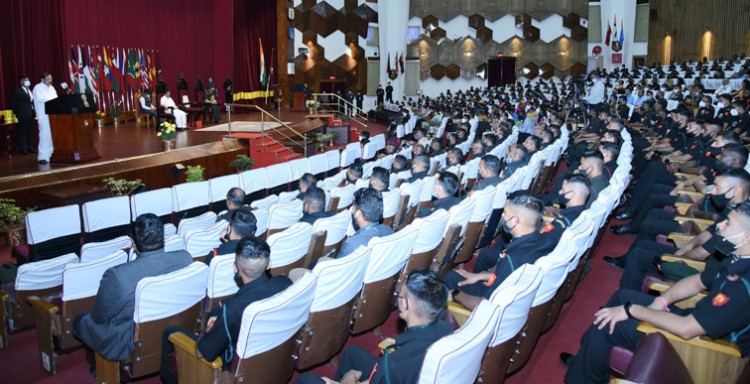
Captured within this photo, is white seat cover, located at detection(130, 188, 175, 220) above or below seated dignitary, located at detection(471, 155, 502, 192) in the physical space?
below

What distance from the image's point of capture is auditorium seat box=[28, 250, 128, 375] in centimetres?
319

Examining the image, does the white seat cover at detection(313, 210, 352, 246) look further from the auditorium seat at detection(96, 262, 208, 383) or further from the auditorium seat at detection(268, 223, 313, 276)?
the auditorium seat at detection(96, 262, 208, 383)

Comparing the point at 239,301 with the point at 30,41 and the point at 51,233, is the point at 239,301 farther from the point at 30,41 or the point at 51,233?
the point at 30,41

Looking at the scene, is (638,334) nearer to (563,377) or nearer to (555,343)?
(563,377)

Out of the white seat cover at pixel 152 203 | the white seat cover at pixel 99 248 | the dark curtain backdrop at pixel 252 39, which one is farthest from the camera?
the dark curtain backdrop at pixel 252 39

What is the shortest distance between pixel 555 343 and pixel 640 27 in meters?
23.3

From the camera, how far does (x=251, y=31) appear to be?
17594mm

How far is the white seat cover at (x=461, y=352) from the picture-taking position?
5.69 feet

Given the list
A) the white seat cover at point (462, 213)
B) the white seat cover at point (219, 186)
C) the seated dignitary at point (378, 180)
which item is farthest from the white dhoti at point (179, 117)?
the white seat cover at point (462, 213)

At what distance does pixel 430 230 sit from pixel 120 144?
7.83 m

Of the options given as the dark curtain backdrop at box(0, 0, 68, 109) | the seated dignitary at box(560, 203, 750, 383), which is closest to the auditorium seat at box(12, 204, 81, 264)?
the seated dignitary at box(560, 203, 750, 383)

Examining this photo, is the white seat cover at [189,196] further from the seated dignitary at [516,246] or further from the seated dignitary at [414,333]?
the seated dignitary at [414,333]

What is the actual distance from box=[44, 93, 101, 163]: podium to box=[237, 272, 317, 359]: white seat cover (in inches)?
255

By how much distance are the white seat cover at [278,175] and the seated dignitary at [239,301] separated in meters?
4.35
